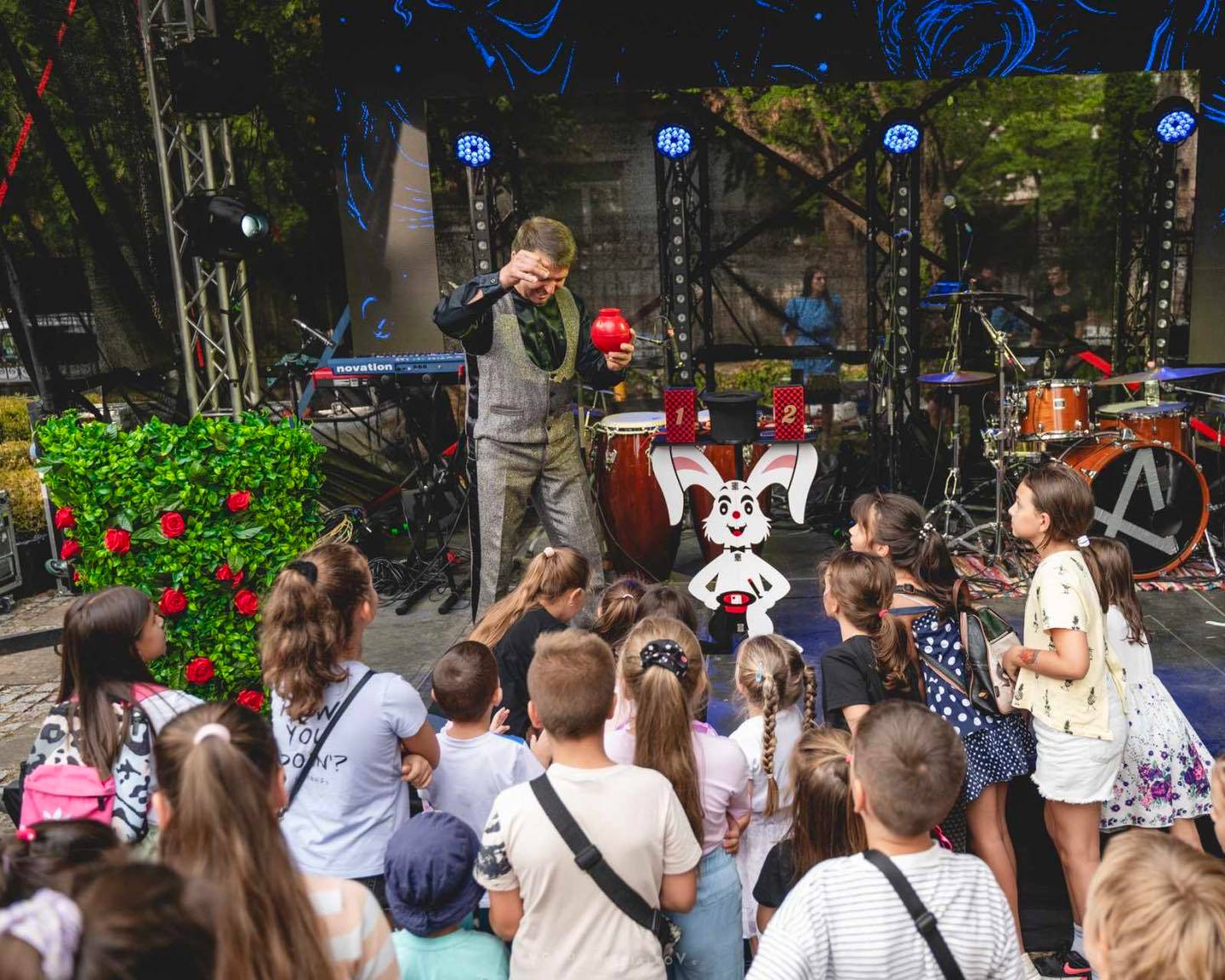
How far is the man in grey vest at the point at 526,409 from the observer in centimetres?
433

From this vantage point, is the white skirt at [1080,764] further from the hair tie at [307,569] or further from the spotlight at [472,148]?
the spotlight at [472,148]

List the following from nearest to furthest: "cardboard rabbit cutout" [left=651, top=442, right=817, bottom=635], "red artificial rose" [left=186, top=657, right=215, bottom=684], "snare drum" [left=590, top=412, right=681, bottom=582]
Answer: "red artificial rose" [left=186, top=657, right=215, bottom=684], "cardboard rabbit cutout" [left=651, top=442, right=817, bottom=635], "snare drum" [left=590, top=412, right=681, bottom=582]

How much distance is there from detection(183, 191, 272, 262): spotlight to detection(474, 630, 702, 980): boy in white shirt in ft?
13.9

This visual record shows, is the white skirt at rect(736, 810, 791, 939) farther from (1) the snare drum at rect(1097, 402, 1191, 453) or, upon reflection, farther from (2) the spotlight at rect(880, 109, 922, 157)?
(2) the spotlight at rect(880, 109, 922, 157)

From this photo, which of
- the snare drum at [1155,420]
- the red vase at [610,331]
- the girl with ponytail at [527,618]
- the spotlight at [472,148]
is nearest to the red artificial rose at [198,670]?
the girl with ponytail at [527,618]

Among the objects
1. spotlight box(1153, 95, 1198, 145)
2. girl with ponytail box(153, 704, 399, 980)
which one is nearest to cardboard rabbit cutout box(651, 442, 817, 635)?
girl with ponytail box(153, 704, 399, 980)

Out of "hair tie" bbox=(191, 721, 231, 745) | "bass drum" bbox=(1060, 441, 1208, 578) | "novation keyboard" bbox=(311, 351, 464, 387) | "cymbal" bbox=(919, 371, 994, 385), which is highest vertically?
"novation keyboard" bbox=(311, 351, 464, 387)

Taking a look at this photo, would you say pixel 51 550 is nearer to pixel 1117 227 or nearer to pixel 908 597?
pixel 908 597

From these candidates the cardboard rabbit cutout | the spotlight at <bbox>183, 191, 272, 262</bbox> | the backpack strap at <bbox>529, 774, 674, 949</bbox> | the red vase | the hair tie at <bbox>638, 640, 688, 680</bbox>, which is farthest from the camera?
the spotlight at <bbox>183, 191, 272, 262</bbox>

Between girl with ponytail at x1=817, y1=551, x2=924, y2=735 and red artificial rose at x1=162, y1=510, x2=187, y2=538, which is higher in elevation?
red artificial rose at x1=162, y1=510, x2=187, y2=538

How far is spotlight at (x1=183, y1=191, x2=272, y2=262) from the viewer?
5.53 m

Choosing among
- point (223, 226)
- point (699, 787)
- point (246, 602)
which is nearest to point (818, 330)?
point (223, 226)

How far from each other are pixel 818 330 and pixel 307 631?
295 inches

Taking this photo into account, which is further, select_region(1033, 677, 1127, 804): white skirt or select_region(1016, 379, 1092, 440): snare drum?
select_region(1016, 379, 1092, 440): snare drum
